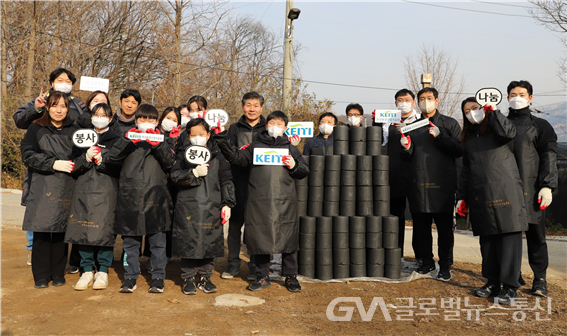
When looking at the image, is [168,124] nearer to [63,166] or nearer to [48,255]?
[63,166]

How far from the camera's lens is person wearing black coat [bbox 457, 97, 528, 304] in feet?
15.1

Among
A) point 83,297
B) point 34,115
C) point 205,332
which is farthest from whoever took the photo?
point 34,115

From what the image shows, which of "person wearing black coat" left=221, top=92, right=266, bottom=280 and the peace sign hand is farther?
"person wearing black coat" left=221, top=92, right=266, bottom=280

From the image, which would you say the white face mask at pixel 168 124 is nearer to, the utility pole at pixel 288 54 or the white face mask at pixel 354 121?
the white face mask at pixel 354 121

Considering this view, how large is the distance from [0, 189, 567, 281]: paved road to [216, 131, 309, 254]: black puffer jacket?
346cm

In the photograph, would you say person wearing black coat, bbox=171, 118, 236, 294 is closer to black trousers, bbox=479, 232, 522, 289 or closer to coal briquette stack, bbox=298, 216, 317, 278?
coal briquette stack, bbox=298, 216, 317, 278

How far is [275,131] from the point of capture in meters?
5.06

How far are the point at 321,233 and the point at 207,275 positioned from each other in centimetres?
159

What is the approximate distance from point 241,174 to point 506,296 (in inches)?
143

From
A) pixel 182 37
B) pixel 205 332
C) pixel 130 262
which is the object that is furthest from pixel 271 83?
pixel 205 332

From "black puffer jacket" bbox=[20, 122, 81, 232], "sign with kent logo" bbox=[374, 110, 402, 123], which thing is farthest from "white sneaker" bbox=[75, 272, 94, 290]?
"sign with kent logo" bbox=[374, 110, 402, 123]

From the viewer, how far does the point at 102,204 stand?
4.73 metres

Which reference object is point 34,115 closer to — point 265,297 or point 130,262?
point 130,262

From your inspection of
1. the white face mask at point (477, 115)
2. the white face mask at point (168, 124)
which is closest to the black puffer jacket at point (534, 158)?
the white face mask at point (477, 115)
